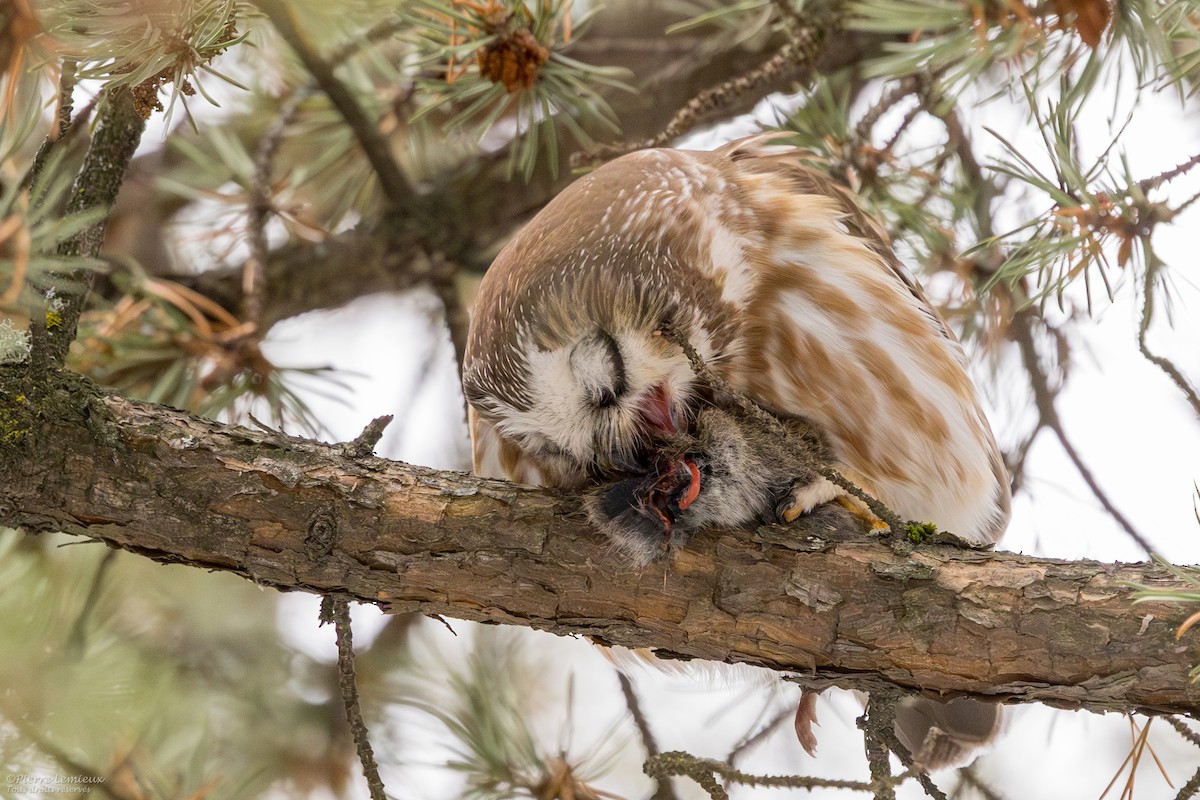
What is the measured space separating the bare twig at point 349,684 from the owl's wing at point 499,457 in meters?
0.48

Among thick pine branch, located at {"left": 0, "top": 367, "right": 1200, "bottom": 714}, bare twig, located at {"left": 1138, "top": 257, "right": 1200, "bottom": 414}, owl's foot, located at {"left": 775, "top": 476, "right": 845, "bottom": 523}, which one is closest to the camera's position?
thick pine branch, located at {"left": 0, "top": 367, "right": 1200, "bottom": 714}

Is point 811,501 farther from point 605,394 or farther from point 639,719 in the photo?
point 639,719

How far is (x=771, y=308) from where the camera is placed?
2172mm

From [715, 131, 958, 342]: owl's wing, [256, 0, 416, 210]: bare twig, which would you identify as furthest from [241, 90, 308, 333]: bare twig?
[715, 131, 958, 342]: owl's wing

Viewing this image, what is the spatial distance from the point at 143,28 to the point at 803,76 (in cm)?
179

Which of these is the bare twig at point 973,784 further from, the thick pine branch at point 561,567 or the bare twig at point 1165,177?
the bare twig at point 1165,177

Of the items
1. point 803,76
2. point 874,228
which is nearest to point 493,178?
point 803,76

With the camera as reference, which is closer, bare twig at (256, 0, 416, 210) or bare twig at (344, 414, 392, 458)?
bare twig at (344, 414, 392, 458)

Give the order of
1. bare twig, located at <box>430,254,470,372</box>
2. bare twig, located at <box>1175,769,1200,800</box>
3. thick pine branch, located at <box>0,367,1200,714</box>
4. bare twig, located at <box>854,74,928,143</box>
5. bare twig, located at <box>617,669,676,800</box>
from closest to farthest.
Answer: bare twig, located at <box>1175,769,1200,800</box> → thick pine branch, located at <box>0,367,1200,714</box> → bare twig, located at <box>617,669,676,800</box> → bare twig, located at <box>854,74,928,143</box> → bare twig, located at <box>430,254,470,372</box>

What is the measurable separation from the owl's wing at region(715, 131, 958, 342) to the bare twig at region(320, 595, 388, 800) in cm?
138

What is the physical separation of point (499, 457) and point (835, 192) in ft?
3.28

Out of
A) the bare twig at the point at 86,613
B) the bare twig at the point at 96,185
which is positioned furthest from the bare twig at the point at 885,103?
the bare twig at the point at 86,613

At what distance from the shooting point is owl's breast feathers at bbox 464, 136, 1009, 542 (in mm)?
1919

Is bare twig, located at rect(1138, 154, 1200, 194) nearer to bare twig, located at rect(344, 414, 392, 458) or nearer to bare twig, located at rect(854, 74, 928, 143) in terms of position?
bare twig, located at rect(854, 74, 928, 143)
